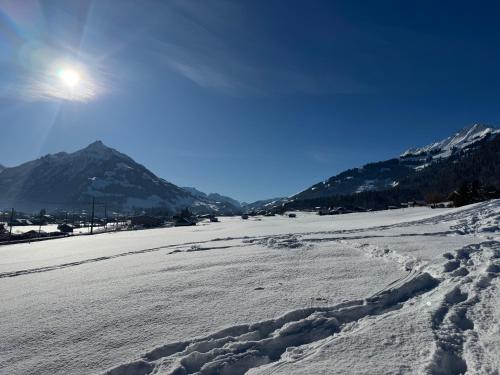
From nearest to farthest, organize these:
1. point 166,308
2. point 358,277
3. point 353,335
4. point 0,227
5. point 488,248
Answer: point 353,335, point 166,308, point 358,277, point 488,248, point 0,227

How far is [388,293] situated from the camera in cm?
662

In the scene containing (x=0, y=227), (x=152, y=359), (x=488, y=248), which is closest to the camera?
(x=152, y=359)

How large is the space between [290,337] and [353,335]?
872 millimetres

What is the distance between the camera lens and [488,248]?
1118cm

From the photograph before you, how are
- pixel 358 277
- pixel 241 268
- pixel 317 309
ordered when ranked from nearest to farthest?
1. pixel 317 309
2. pixel 358 277
3. pixel 241 268

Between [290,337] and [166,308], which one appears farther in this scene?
[166,308]

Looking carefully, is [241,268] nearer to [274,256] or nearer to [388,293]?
[274,256]

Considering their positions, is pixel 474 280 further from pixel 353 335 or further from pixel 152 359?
pixel 152 359

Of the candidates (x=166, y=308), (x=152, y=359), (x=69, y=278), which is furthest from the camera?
(x=69, y=278)

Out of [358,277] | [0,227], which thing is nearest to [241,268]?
[358,277]

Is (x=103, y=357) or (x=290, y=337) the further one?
(x=290, y=337)

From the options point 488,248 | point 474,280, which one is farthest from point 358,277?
point 488,248

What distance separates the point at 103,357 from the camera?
4.63 meters

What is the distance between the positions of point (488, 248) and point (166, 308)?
407 inches
